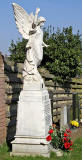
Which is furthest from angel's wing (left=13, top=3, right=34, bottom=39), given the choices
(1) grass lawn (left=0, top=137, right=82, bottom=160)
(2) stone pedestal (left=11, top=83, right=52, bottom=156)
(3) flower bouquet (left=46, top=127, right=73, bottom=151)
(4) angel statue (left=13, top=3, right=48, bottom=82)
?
(1) grass lawn (left=0, top=137, right=82, bottom=160)

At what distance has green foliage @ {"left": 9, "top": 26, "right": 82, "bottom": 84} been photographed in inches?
569

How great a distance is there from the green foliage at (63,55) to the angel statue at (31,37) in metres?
6.22

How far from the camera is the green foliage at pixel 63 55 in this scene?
14.4 m

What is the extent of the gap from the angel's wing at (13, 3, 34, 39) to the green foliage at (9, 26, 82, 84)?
6251 mm

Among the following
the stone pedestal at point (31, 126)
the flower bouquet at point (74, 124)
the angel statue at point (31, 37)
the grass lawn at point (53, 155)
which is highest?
the angel statue at point (31, 37)

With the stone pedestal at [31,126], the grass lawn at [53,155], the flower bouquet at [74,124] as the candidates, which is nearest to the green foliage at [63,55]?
the flower bouquet at [74,124]

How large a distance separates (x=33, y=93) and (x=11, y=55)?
7571mm

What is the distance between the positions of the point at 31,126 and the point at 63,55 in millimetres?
7372

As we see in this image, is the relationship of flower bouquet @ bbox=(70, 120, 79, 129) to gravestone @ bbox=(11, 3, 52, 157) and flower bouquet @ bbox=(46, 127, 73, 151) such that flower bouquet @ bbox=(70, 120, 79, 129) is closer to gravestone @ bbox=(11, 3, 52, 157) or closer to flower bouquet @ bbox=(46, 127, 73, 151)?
flower bouquet @ bbox=(46, 127, 73, 151)

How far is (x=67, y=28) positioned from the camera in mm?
15469

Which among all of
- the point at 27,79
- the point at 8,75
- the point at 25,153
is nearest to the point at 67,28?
the point at 8,75

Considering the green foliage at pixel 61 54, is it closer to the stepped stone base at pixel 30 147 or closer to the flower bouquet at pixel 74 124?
the flower bouquet at pixel 74 124

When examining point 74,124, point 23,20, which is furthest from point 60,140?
point 74,124

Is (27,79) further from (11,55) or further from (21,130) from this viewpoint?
(11,55)
